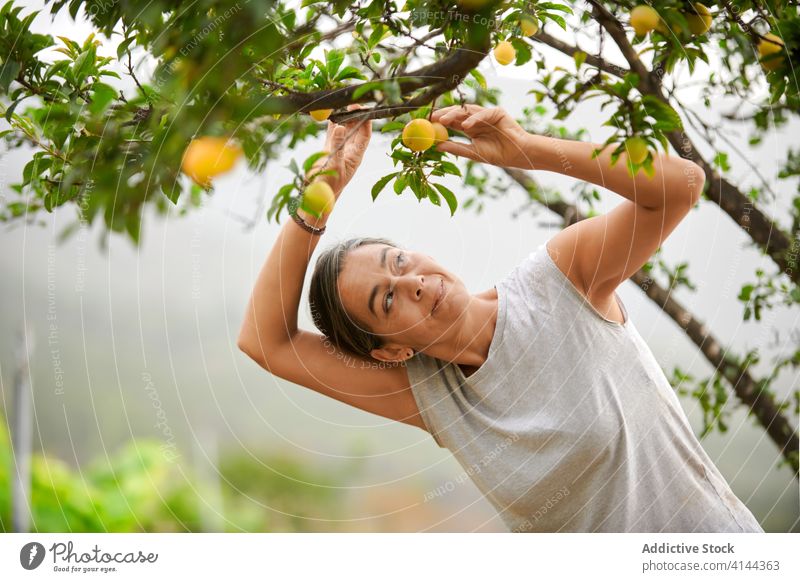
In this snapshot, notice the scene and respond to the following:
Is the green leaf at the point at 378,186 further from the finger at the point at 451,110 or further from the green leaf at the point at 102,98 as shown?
the green leaf at the point at 102,98

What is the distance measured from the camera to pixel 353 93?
1.77 ft

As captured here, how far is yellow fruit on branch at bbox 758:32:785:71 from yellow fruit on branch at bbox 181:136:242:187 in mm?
432

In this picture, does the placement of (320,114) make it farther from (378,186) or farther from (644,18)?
(644,18)

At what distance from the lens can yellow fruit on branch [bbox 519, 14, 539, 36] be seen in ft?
1.90

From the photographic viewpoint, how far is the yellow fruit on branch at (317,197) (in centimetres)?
53

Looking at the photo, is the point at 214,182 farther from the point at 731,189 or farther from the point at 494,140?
the point at 731,189

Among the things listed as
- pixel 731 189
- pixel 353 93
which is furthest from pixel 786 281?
pixel 353 93

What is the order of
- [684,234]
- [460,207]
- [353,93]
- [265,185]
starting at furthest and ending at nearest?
[684,234]
[460,207]
[265,185]
[353,93]

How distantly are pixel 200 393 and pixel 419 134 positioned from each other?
30 cm

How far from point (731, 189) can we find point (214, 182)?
0.52 metres

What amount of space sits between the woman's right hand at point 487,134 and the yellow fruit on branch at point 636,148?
0.09m

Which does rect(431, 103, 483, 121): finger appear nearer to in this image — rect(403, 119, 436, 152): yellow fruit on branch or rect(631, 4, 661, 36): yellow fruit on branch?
rect(403, 119, 436, 152): yellow fruit on branch

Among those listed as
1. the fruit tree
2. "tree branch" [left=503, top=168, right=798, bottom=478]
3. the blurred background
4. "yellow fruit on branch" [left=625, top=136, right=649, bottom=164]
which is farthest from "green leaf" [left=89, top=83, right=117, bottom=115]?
"tree branch" [left=503, top=168, right=798, bottom=478]
